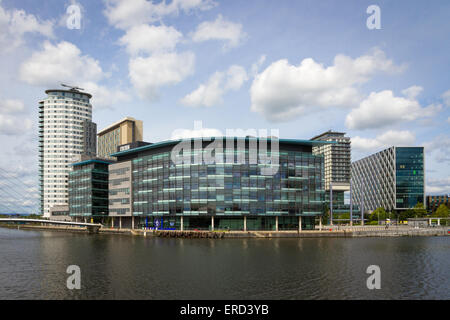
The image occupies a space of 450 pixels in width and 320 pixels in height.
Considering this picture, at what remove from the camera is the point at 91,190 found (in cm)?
15900

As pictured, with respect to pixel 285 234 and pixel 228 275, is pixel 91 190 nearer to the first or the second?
pixel 285 234

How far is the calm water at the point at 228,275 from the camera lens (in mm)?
40094

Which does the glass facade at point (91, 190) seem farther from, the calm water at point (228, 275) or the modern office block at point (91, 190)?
the calm water at point (228, 275)

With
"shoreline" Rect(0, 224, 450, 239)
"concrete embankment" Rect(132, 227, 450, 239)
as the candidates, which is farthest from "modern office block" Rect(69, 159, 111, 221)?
"concrete embankment" Rect(132, 227, 450, 239)

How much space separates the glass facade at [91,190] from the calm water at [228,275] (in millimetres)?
87320

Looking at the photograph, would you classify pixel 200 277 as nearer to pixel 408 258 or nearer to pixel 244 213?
pixel 408 258

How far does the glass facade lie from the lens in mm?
159250

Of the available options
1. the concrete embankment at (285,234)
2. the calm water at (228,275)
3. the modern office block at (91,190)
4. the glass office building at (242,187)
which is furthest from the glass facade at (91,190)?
the calm water at (228,275)

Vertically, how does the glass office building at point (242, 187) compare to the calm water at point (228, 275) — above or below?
above

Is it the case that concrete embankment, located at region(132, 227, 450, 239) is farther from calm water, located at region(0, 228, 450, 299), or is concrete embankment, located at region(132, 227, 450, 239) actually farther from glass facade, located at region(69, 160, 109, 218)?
glass facade, located at region(69, 160, 109, 218)

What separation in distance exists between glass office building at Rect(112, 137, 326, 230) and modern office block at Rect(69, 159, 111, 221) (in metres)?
49.7

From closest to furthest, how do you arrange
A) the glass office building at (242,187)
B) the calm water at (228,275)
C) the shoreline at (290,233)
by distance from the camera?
the calm water at (228,275)
the shoreline at (290,233)
the glass office building at (242,187)
